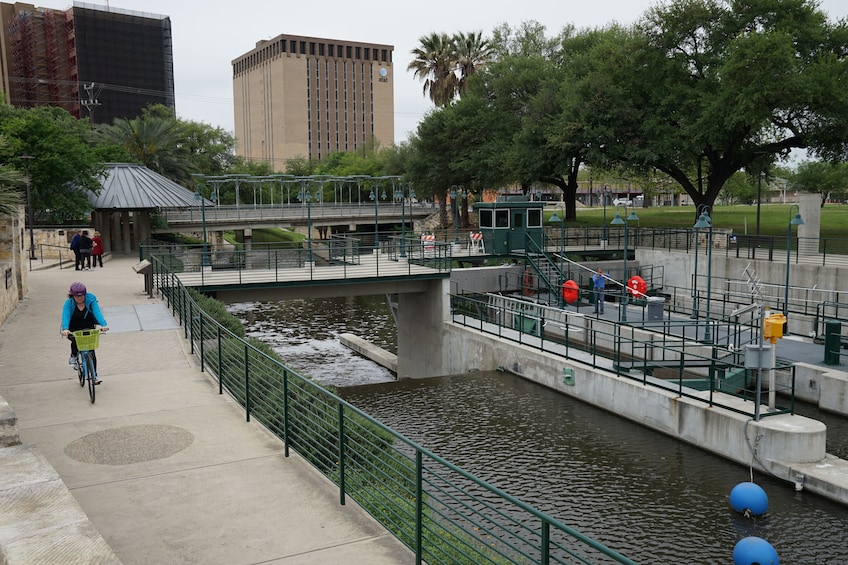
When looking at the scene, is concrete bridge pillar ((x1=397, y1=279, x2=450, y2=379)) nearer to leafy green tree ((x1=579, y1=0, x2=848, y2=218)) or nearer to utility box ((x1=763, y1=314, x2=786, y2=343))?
utility box ((x1=763, y1=314, x2=786, y2=343))

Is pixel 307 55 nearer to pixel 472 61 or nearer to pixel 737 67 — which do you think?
pixel 472 61

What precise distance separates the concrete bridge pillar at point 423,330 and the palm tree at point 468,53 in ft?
119

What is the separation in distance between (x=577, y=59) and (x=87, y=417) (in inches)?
1697

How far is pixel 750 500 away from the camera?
13.0 metres

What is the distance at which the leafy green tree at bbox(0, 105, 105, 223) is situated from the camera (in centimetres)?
3981

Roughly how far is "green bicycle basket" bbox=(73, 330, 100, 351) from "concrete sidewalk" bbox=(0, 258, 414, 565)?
0.93 metres

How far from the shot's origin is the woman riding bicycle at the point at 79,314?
11.6 metres

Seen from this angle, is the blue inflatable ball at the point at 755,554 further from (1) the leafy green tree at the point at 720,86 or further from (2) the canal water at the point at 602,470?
(1) the leafy green tree at the point at 720,86

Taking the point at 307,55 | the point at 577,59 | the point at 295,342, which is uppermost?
the point at 307,55

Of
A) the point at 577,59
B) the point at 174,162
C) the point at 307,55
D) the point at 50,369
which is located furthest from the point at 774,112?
the point at 307,55

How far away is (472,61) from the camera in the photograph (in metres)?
63.1

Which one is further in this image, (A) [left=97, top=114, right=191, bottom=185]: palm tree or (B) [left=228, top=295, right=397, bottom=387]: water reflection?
(A) [left=97, top=114, right=191, bottom=185]: palm tree

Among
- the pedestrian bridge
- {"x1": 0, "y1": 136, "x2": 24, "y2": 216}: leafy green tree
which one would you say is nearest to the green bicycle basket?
{"x1": 0, "y1": 136, "x2": 24, "y2": 216}: leafy green tree

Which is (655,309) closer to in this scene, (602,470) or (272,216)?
(602,470)
